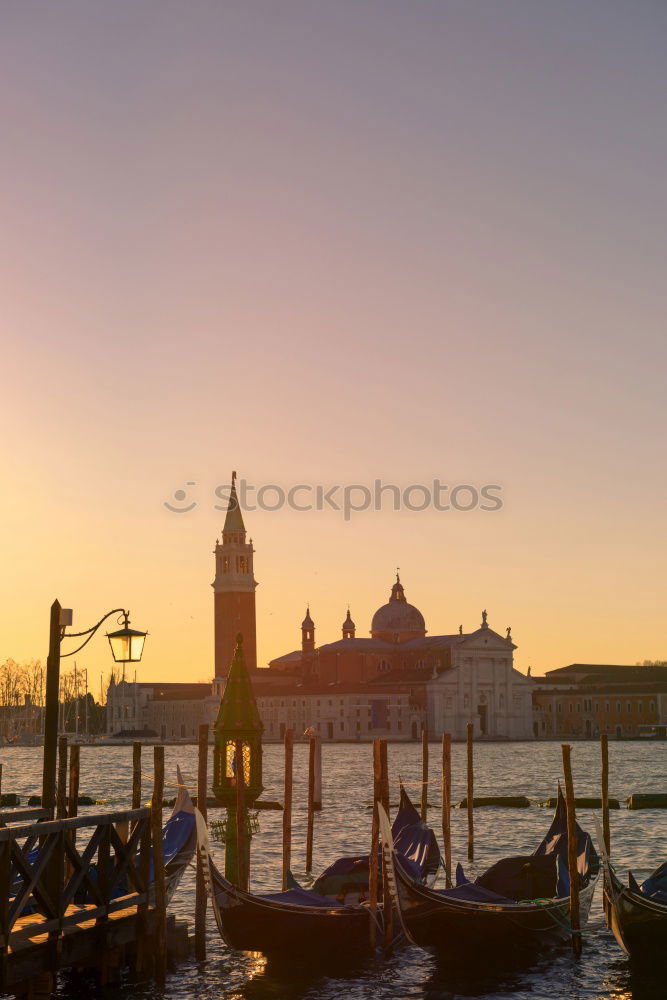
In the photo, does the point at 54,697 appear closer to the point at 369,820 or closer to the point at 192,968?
the point at 192,968

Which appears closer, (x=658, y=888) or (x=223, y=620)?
(x=658, y=888)

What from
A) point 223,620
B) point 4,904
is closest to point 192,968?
point 4,904

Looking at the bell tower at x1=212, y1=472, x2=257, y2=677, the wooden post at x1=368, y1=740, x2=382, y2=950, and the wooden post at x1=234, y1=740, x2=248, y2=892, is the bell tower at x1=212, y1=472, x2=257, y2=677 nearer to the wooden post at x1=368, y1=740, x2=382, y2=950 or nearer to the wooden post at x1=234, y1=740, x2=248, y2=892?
the wooden post at x1=234, y1=740, x2=248, y2=892

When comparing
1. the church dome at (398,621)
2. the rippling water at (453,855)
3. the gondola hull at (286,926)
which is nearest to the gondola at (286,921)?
the gondola hull at (286,926)

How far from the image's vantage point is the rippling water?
1411 cm

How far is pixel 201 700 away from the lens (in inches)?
4830

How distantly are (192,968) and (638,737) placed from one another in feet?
362

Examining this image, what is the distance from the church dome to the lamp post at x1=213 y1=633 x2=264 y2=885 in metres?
102

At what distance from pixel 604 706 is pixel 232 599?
40.2 metres

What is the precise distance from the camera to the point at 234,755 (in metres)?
17.6

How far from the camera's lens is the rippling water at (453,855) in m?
14.1

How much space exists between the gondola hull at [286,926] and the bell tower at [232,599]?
91.1m

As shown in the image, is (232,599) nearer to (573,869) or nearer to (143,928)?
(573,869)

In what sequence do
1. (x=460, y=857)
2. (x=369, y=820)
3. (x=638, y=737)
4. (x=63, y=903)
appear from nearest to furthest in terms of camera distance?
(x=63, y=903), (x=460, y=857), (x=369, y=820), (x=638, y=737)
